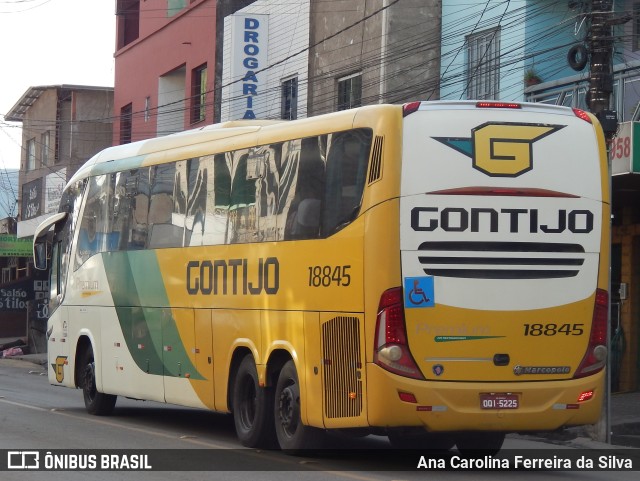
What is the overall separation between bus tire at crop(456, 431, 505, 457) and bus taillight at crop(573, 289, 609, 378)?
176 cm

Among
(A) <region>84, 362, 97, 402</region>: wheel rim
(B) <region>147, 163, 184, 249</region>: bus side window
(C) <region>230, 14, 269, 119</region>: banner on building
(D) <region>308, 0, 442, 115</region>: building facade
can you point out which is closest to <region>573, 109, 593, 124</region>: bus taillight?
(B) <region>147, 163, 184, 249</region>: bus side window

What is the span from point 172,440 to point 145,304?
253cm

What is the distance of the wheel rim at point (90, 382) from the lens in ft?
59.9

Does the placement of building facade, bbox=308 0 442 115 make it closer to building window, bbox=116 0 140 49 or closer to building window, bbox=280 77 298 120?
building window, bbox=280 77 298 120

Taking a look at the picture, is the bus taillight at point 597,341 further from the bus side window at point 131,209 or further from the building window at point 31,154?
the building window at point 31,154

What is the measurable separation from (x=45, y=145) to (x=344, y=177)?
39865 mm

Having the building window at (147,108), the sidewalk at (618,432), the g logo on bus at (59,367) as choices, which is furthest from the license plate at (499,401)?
the building window at (147,108)

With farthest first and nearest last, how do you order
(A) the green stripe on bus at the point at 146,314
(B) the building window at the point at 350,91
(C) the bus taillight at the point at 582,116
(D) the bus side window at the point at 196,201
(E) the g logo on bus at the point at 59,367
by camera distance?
(B) the building window at the point at 350,91, (E) the g logo on bus at the point at 59,367, (A) the green stripe on bus at the point at 146,314, (D) the bus side window at the point at 196,201, (C) the bus taillight at the point at 582,116

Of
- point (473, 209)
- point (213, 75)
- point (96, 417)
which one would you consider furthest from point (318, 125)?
point (213, 75)

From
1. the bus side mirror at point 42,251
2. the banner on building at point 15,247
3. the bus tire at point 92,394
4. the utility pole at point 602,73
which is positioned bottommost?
the bus tire at point 92,394

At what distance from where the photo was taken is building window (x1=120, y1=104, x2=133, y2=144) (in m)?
42.8

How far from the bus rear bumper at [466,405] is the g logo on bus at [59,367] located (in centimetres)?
895

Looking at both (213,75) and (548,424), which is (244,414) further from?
(213,75)

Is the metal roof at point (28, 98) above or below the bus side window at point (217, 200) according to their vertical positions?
above
